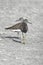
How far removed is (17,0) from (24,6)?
1.50 ft

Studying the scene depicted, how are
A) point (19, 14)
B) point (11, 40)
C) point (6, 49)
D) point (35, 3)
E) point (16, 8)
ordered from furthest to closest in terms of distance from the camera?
point (35, 3) → point (16, 8) → point (19, 14) → point (11, 40) → point (6, 49)

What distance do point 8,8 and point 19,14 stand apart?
42 cm

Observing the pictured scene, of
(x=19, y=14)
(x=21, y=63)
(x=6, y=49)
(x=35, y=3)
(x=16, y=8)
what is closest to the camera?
(x=21, y=63)

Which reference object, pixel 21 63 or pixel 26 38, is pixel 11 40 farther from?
pixel 21 63

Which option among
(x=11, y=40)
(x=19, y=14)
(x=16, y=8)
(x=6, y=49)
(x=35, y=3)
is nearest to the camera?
(x=6, y=49)

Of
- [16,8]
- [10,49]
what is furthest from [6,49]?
[16,8]

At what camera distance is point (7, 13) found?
5293mm

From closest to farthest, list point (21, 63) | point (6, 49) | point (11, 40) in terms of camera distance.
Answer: point (21, 63) < point (6, 49) < point (11, 40)

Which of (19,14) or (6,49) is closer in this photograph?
(6,49)

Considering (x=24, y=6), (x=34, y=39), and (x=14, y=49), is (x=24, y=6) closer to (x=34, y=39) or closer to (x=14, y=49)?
(x=34, y=39)

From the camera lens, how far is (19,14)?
17.3 feet

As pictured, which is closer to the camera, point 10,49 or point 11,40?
point 10,49

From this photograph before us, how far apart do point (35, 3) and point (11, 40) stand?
2.20m

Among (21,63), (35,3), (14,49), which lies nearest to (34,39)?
(14,49)
